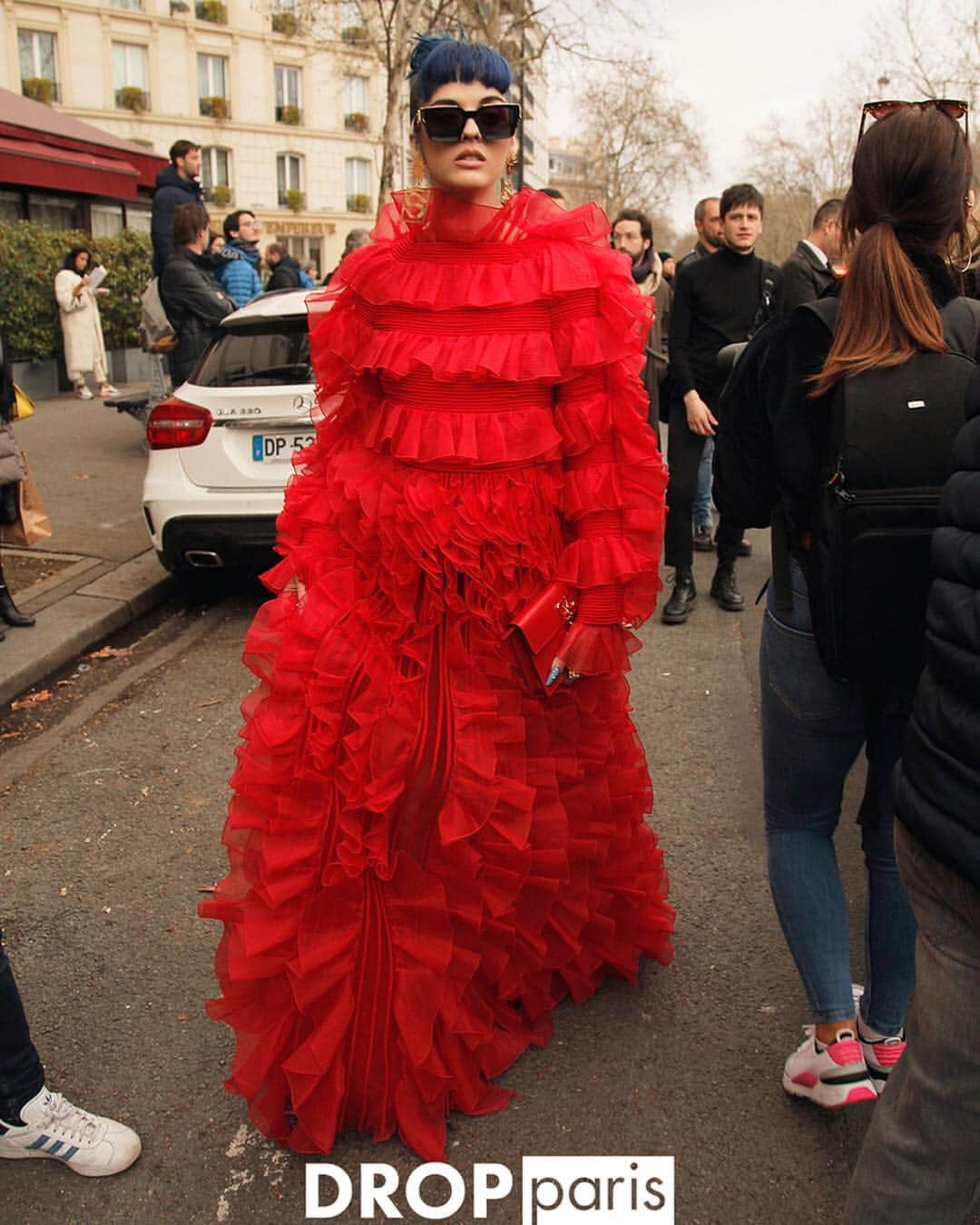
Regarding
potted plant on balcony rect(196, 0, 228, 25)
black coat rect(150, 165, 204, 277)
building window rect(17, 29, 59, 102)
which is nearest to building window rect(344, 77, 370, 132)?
potted plant on balcony rect(196, 0, 228, 25)

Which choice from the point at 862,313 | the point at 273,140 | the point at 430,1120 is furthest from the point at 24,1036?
the point at 273,140

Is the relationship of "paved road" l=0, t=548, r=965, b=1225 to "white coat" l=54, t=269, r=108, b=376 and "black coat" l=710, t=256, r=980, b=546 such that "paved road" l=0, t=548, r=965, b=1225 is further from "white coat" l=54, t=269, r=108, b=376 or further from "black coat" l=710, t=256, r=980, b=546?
"white coat" l=54, t=269, r=108, b=376

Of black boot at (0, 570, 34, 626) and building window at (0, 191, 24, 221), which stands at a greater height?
building window at (0, 191, 24, 221)

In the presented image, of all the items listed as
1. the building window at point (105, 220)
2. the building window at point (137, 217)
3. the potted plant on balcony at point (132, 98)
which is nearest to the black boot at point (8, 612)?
the building window at point (105, 220)

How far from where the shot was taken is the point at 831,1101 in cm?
230

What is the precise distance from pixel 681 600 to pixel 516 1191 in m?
4.14

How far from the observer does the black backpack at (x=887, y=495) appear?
1.84 metres

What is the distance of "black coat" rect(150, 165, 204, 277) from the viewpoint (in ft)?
30.7

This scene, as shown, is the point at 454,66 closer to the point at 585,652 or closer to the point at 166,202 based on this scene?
the point at 585,652

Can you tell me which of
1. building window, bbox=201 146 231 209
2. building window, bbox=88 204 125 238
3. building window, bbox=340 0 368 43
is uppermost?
building window, bbox=340 0 368 43

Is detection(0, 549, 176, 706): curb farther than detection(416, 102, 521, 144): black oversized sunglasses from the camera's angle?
Yes

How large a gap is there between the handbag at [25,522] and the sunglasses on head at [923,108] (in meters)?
4.61

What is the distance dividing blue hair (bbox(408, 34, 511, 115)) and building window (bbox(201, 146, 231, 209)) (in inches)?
1680

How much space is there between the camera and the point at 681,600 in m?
6.05
